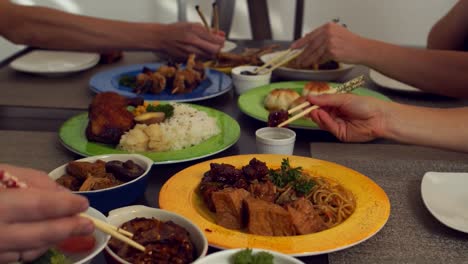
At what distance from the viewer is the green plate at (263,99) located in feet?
6.14

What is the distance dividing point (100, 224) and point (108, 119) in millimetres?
769

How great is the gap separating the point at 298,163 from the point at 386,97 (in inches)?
28.9

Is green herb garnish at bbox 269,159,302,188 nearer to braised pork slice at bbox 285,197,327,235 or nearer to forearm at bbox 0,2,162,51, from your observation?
braised pork slice at bbox 285,197,327,235

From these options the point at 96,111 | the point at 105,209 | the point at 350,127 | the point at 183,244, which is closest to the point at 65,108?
the point at 96,111

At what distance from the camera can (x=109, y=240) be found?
106 cm

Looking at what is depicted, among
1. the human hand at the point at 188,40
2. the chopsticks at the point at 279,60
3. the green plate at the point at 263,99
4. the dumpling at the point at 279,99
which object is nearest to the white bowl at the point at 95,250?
the green plate at the point at 263,99

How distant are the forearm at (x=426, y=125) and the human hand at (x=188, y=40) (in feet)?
3.44

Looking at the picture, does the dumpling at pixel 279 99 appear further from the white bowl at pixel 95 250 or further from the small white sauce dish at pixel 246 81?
the white bowl at pixel 95 250

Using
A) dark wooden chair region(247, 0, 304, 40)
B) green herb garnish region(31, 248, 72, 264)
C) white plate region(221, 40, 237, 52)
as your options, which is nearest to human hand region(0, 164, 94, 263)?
green herb garnish region(31, 248, 72, 264)

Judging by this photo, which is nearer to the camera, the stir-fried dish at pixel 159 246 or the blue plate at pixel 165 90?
the stir-fried dish at pixel 159 246

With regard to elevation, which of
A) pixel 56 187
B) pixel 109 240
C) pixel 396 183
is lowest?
pixel 396 183

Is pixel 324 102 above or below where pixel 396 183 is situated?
above

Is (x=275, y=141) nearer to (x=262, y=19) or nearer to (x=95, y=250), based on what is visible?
(x=95, y=250)

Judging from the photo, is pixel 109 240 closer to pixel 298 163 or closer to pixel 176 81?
pixel 298 163
